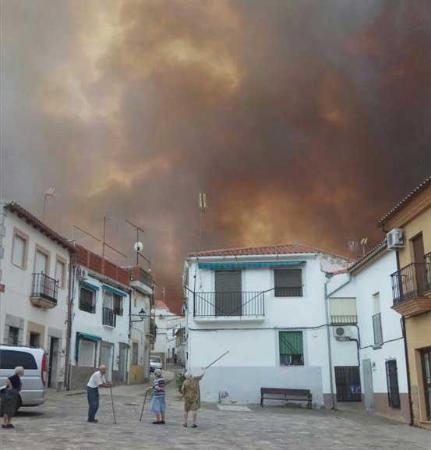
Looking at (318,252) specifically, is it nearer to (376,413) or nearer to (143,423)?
(376,413)

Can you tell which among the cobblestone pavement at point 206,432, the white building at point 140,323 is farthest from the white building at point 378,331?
the white building at point 140,323

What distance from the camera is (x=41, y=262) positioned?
87.2 feet

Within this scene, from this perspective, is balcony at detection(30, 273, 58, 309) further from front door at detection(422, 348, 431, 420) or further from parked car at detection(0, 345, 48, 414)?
front door at detection(422, 348, 431, 420)

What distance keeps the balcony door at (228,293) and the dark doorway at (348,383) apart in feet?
16.5

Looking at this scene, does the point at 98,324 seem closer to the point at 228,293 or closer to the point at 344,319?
the point at 228,293

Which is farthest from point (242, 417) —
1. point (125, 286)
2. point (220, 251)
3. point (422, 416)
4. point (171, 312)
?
point (171, 312)

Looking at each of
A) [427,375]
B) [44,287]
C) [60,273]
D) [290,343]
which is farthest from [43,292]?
[427,375]

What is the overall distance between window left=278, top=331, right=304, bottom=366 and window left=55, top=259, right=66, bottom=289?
10.9m

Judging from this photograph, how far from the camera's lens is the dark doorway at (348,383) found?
2467 centimetres

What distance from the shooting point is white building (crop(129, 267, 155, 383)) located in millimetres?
36844

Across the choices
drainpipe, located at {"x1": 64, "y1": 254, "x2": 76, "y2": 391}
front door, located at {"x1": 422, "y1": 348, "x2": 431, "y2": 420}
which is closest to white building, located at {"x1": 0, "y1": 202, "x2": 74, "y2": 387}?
drainpipe, located at {"x1": 64, "y1": 254, "x2": 76, "y2": 391}

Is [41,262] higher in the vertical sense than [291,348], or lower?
higher

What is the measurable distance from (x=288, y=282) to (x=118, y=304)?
1245cm

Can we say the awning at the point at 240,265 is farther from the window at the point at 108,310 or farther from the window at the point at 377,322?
the window at the point at 108,310
